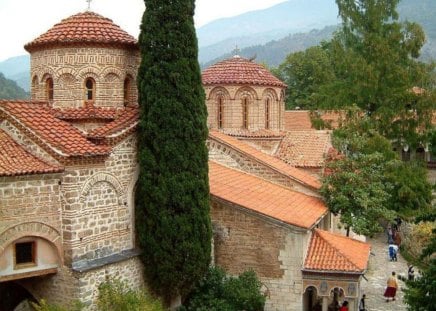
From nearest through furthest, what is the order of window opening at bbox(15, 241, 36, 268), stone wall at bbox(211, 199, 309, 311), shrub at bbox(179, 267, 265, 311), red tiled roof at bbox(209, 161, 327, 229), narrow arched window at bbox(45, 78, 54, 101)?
window opening at bbox(15, 241, 36, 268) < narrow arched window at bbox(45, 78, 54, 101) < shrub at bbox(179, 267, 265, 311) < stone wall at bbox(211, 199, 309, 311) < red tiled roof at bbox(209, 161, 327, 229)

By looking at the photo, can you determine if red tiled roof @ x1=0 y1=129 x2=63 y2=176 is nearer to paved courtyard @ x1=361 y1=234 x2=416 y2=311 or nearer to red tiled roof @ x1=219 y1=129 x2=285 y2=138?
paved courtyard @ x1=361 y1=234 x2=416 y2=311

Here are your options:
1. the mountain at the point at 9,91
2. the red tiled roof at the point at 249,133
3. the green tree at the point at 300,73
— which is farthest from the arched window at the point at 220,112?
the mountain at the point at 9,91

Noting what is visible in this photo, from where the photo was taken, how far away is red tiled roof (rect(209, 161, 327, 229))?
15192 millimetres

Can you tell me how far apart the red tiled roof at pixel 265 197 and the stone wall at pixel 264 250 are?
34 cm

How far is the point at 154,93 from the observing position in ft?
43.0

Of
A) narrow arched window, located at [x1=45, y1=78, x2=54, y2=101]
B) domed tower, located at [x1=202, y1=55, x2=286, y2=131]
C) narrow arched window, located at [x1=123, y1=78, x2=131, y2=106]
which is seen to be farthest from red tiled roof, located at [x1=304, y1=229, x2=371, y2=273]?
narrow arched window, located at [x1=45, y1=78, x2=54, y2=101]

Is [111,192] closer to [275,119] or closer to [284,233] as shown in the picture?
[284,233]

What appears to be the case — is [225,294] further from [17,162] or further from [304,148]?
[304,148]

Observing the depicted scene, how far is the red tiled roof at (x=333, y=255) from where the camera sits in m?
14.6

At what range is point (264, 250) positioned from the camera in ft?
49.3

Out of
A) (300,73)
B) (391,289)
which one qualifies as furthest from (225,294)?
(300,73)

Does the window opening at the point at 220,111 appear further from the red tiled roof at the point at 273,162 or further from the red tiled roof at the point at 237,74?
the red tiled roof at the point at 273,162

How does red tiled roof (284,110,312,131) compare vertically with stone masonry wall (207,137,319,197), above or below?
above

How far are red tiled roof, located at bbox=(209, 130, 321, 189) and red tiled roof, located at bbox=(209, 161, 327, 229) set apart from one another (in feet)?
2.01
